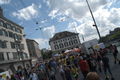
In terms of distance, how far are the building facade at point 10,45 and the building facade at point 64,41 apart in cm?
4562

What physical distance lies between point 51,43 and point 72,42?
1326 centimetres

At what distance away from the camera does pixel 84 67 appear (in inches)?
448

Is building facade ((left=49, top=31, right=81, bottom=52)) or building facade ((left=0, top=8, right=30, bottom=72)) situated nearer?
building facade ((left=0, top=8, right=30, bottom=72))

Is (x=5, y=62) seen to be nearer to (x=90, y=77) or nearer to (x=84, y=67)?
(x=84, y=67)

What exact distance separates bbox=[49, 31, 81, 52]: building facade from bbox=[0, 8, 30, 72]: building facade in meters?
45.6

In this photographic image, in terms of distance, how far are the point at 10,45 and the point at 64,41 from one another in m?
58.0

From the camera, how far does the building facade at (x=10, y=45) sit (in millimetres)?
42750

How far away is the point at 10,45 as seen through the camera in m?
48.8

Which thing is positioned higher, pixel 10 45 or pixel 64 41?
pixel 64 41

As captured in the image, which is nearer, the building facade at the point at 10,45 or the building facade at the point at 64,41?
the building facade at the point at 10,45

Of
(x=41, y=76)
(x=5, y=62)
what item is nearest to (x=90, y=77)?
(x=41, y=76)

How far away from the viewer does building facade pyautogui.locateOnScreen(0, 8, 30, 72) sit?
42750mm

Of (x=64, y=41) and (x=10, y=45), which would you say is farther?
(x=64, y=41)

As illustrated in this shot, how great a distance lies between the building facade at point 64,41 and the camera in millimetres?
101956
